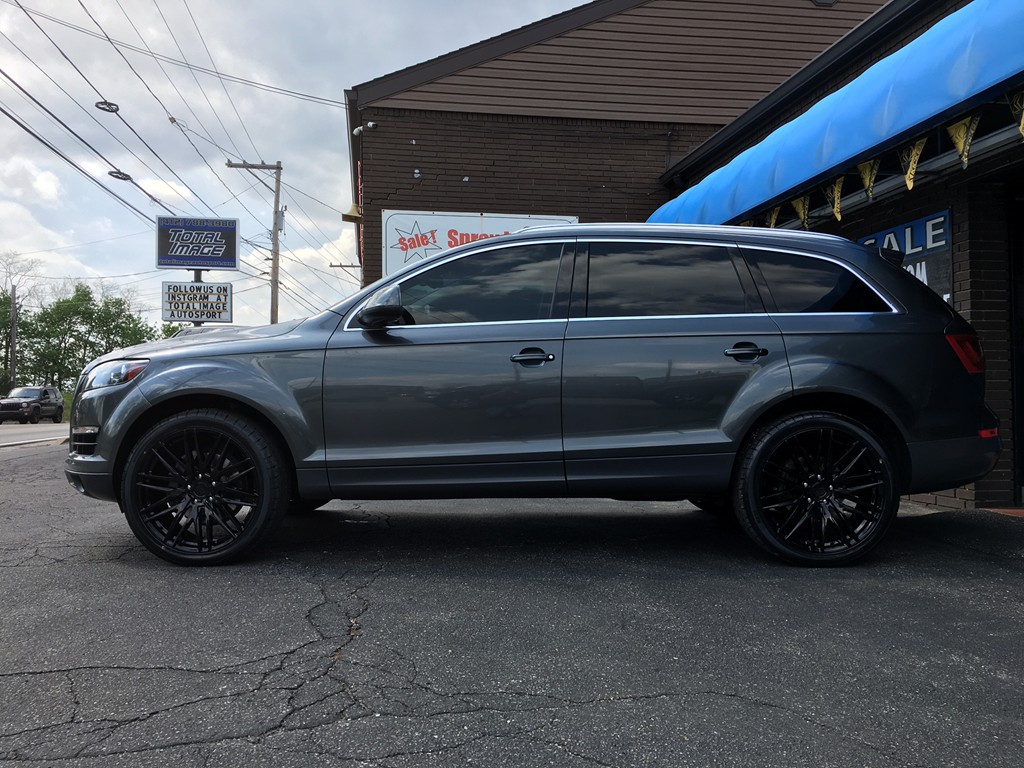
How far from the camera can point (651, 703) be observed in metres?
2.41

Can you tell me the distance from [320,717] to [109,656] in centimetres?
102

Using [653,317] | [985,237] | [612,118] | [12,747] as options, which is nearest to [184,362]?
[12,747]

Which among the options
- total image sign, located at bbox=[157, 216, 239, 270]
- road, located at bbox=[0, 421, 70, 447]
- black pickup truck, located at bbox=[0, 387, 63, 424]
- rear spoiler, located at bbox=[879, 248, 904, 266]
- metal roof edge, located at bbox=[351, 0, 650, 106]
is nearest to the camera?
rear spoiler, located at bbox=[879, 248, 904, 266]

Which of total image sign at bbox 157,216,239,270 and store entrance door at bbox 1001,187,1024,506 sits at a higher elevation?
total image sign at bbox 157,216,239,270

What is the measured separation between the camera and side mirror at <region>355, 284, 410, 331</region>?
3.91 meters

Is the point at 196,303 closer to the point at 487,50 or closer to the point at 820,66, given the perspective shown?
the point at 487,50

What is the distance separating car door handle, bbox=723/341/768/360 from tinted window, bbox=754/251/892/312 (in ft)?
0.98

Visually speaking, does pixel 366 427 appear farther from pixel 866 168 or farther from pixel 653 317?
pixel 866 168

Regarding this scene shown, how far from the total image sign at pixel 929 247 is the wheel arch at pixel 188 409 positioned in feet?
16.0

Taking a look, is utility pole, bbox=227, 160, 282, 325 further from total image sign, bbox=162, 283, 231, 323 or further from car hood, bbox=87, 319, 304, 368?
car hood, bbox=87, 319, 304, 368

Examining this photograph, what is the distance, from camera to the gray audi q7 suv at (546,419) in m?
3.94

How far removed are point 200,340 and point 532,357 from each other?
1.92 metres

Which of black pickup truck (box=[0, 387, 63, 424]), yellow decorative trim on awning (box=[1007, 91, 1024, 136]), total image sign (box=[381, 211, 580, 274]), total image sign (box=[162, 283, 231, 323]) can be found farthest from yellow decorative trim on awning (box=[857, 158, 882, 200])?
black pickup truck (box=[0, 387, 63, 424])

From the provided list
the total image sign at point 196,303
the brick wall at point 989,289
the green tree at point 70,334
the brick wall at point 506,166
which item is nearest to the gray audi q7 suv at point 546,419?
the brick wall at point 989,289
